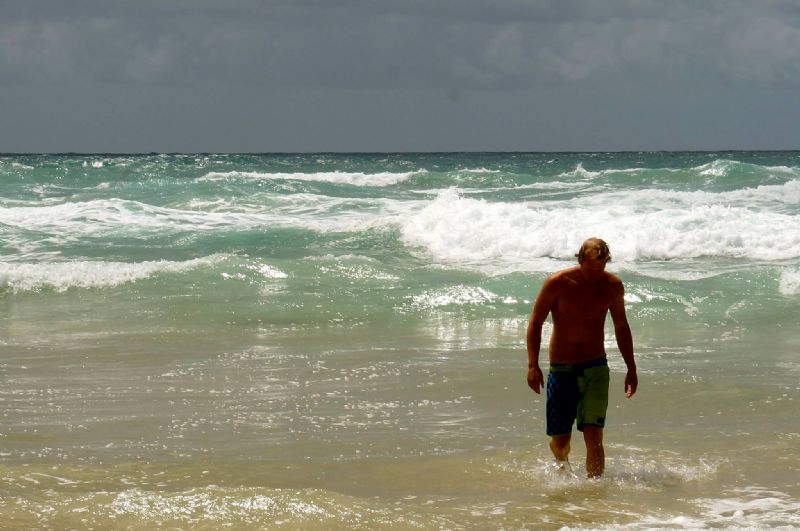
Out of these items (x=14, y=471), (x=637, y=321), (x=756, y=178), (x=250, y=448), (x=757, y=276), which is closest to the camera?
(x=14, y=471)

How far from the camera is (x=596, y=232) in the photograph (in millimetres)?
18703

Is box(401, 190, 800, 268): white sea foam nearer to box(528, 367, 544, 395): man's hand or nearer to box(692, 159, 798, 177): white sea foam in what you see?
box(528, 367, 544, 395): man's hand

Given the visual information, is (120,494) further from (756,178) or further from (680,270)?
(756,178)

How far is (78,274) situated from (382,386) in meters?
6.96

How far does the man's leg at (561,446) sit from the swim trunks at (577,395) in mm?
28

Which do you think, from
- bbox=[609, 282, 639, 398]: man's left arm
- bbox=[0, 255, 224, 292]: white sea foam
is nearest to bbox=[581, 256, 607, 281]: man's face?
bbox=[609, 282, 639, 398]: man's left arm

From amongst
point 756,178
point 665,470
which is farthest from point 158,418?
point 756,178

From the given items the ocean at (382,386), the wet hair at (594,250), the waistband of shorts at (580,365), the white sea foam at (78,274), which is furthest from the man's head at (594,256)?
the white sea foam at (78,274)

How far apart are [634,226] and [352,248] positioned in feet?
16.0

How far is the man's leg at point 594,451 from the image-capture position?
536cm

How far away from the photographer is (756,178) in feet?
118

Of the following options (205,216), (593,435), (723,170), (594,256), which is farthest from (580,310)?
(723,170)

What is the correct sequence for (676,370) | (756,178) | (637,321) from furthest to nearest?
(756,178)
(637,321)
(676,370)

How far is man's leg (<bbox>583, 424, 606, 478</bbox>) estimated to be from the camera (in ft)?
17.6
